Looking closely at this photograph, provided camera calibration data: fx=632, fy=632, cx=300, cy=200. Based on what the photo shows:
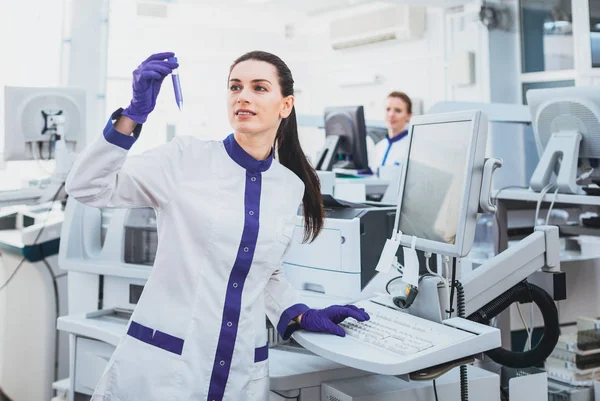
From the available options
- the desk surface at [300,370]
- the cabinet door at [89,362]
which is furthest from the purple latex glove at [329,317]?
the cabinet door at [89,362]

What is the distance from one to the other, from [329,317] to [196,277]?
0.35 m

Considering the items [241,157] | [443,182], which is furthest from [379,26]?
[241,157]

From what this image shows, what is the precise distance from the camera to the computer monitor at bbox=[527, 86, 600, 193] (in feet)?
8.16

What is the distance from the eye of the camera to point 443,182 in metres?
1.45

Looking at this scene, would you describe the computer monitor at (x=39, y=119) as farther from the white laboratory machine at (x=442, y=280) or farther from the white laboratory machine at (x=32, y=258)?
the white laboratory machine at (x=442, y=280)

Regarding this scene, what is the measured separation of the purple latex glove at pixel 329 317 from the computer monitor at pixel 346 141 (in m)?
2.15

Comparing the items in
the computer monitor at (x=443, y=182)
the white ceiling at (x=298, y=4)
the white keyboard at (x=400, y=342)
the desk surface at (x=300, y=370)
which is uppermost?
the white ceiling at (x=298, y=4)

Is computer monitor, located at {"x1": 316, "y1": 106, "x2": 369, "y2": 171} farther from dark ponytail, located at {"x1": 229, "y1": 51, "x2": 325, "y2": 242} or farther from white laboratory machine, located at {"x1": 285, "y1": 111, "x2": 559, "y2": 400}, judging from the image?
dark ponytail, located at {"x1": 229, "y1": 51, "x2": 325, "y2": 242}

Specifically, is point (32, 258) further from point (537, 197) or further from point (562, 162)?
point (562, 162)

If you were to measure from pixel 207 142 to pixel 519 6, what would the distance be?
15.5 ft

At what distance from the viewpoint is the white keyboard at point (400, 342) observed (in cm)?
121

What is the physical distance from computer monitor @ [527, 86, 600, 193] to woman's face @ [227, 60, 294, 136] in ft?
5.07

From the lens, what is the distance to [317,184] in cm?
158

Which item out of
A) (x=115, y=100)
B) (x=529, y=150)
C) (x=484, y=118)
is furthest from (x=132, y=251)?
(x=115, y=100)
